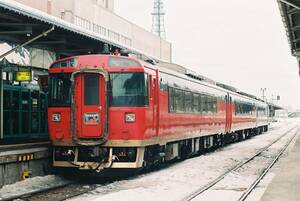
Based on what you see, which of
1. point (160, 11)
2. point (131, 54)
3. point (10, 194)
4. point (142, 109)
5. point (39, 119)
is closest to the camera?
point (10, 194)

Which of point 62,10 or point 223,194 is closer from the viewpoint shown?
point 223,194

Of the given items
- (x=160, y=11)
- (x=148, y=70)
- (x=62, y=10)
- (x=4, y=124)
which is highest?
(x=160, y=11)

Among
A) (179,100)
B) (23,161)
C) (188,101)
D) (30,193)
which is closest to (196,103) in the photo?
(188,101)

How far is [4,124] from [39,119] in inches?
68.1

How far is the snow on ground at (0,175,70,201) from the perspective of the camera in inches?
440

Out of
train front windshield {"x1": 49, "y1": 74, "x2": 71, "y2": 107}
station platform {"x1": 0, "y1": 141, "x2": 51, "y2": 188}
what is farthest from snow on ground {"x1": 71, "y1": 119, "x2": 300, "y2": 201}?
train front windshield {"x1": 49, "y1": 74, "x2": 71, "y2": 107}

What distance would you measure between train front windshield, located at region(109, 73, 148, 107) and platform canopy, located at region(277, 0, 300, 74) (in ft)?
21.7

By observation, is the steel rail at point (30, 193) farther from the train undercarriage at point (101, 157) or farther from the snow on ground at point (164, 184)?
the snow on ground at point (164, 184)

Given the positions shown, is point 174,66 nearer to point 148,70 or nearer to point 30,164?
point 148,70

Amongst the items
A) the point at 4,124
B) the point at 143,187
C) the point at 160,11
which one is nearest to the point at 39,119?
the point at 4,124

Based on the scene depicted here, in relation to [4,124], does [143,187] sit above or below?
below

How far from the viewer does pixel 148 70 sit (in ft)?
43.8

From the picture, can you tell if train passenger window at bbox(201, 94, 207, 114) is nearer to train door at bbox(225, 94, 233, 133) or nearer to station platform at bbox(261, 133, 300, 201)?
station platform at bbox(261, 133, 300, 201)

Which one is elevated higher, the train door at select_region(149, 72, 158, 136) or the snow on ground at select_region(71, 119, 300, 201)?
the train door at select_region(149, 72, 158, 136)
